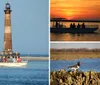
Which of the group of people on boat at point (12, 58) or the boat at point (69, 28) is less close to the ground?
the boat at point (69, 28)

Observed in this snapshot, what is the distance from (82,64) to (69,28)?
16.0 inches

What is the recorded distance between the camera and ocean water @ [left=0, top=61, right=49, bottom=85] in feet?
11.3

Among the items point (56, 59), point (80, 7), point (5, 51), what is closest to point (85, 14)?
point (80, 7)

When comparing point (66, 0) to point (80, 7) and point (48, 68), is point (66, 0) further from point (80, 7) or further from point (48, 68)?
point (48, 68)

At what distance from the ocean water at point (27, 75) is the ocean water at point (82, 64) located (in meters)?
0.19

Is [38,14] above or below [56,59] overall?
above

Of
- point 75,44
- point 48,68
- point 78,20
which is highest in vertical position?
point 78,20

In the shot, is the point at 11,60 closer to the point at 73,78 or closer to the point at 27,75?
the point at 27,75

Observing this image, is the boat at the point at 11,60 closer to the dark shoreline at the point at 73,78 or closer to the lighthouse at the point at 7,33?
the lighthouse at the point at 7,33

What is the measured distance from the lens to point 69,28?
3.58 m

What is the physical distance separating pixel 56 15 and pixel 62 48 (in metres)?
0.35

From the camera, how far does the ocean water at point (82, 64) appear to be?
3.61 m

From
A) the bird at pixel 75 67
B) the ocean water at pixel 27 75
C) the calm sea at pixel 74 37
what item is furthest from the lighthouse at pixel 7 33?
the bird at pixel 75 67

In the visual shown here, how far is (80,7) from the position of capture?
359 cm
